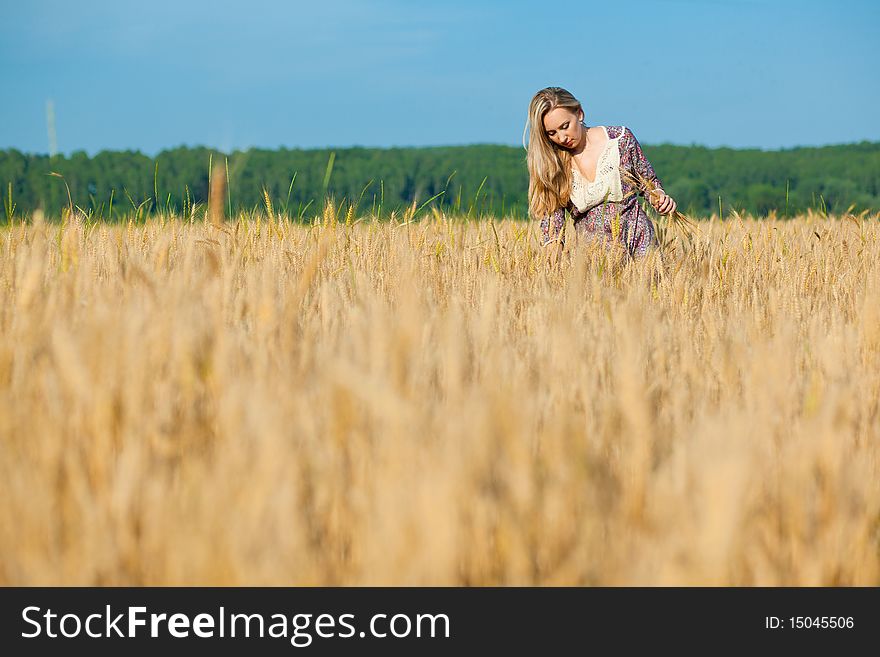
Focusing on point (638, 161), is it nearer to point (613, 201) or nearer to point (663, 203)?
point (613, 201)

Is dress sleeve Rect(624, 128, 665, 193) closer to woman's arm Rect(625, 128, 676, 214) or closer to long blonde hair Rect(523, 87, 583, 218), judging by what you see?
woman's arm Rect(625, 128, 676, 214)

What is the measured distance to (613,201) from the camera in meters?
4.07

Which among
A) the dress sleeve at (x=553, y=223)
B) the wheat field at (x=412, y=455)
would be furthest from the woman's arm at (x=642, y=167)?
the wheat field at (x=412, y=455)

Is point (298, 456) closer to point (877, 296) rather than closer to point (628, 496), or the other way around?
point (628, 496)

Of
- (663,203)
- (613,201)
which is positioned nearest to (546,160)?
(613,201)

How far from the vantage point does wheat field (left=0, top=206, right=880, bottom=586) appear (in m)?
1.07

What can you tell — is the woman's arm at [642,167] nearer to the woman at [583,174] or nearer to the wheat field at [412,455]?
the woman at [583,174]

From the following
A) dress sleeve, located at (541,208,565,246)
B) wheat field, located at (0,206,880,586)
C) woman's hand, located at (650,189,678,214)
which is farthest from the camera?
dress sleeve, located at (541,208,565,246)

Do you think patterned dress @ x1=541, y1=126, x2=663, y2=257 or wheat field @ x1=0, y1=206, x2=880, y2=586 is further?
patterned dress @ x1=541, y1=126, x2=663, y2=257

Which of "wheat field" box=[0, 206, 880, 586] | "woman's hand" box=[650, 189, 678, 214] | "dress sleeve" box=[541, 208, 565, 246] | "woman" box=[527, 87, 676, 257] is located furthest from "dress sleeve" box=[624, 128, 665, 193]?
"wheat field" box=[0, 206, 880, 586]

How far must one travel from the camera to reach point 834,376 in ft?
5.53

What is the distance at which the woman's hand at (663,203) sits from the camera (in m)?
3.67

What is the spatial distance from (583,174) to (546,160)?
218 millimetres

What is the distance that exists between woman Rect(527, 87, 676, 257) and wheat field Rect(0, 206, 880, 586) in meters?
2.07
